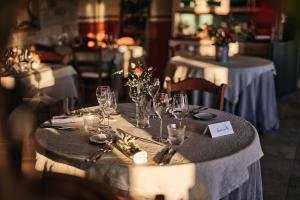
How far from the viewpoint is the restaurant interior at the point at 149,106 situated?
1165 millimetres

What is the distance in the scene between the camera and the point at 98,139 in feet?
6.77

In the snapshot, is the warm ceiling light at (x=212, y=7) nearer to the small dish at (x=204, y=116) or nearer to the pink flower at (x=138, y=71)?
the small dish at (x=204, y=116)

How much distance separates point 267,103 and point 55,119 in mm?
2946

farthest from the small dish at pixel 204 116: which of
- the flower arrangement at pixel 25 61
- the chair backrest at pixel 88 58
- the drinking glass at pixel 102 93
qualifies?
the chair backrest at pixel 88 58

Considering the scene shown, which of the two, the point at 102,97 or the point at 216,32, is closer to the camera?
the point at 102,97

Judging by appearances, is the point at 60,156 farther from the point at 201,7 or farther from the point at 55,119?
the point at 201,7

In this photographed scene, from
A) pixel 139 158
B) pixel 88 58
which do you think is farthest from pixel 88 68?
pixel 139 158

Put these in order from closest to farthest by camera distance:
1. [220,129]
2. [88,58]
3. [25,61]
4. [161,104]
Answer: [220,129], [161,104], [25,61], [88,58]

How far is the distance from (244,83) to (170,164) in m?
2.86

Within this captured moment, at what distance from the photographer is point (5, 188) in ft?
1.35

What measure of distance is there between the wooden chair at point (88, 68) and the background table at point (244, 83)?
1125mm

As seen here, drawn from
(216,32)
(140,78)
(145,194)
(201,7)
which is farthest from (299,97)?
(145,194)

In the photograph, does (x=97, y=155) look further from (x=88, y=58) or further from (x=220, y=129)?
(x=88, y=58)

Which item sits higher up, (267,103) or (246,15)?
(246,15)
